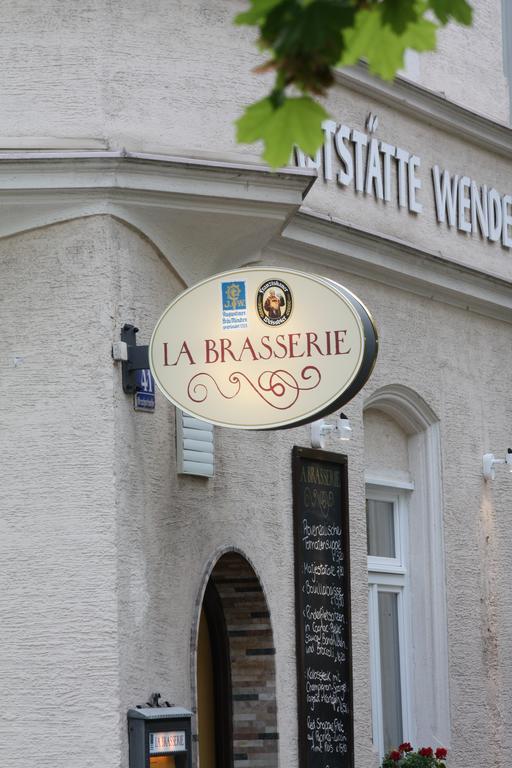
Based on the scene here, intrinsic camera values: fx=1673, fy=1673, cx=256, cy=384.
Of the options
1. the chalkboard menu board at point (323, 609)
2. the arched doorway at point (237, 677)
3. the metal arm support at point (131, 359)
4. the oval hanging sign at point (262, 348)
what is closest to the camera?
the oval hanging sign at point (262, 348)

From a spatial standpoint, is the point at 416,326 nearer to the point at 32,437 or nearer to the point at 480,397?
the point at 480,397

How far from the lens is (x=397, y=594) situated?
1156 centimetres

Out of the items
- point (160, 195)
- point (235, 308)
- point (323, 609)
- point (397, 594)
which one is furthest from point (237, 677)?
point (160, 195)

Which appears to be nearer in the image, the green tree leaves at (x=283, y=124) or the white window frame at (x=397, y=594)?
the green tree leaves at (x=283, y=124)

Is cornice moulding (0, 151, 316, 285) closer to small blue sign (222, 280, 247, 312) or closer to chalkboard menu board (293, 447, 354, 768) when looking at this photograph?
small blue sign (222, 280, 247, 312)

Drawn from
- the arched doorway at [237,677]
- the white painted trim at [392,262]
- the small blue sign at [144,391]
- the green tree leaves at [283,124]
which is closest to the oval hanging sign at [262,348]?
the small blue sign at [144,391]

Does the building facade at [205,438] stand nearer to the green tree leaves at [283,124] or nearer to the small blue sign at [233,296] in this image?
the small blue sign at [233,296]

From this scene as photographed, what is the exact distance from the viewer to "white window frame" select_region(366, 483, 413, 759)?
11.1m

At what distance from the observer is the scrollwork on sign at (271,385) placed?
809 cm

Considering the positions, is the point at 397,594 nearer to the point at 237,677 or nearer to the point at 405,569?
the point at 405,569

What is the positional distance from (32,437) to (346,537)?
107 inches

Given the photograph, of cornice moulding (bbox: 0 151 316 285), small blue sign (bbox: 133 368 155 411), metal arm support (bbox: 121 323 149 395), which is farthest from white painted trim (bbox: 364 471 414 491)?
metal arm support (bbox: 121 323 149 395)

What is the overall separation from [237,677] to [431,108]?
4364 mm

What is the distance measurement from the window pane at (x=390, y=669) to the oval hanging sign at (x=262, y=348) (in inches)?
140
